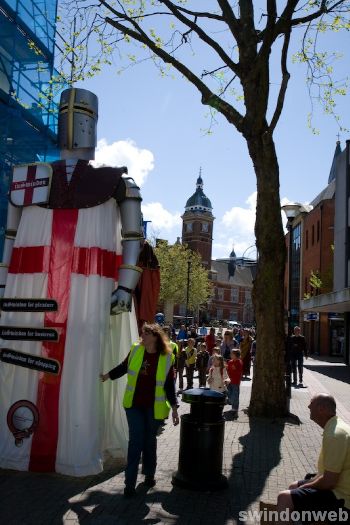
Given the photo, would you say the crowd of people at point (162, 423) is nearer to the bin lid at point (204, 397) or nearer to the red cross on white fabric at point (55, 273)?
the bin lid at point (204, 397)

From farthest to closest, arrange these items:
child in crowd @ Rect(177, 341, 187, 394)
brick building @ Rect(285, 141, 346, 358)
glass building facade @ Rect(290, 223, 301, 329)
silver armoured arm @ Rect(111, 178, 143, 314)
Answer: glass building facade @ Rect(290, 223, 301, 329), brick building @ Rect(285, 141, 346, 358), child in crowd @ Rect(177, 341, 187, 394), silver armoured arm @ Rect(111, 178, 143, 314)

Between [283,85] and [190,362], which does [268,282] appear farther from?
[190,362]

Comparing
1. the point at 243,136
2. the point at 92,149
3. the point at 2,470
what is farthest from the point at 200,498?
the point at 243,136

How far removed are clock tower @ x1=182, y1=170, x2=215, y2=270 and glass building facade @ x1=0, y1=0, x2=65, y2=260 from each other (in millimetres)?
76179

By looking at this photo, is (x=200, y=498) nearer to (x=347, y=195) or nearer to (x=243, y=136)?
(x=243, y=136)

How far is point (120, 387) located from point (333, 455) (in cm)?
328

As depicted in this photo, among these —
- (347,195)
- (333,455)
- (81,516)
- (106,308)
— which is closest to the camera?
(333,455)

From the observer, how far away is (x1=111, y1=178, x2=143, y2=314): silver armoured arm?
592 centimetres

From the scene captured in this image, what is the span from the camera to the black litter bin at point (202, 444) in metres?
5.39

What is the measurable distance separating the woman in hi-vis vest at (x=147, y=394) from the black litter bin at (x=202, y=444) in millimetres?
308

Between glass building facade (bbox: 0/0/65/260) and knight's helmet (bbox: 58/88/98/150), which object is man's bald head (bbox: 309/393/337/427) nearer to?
knight's helmet (bbox: 58/88/98/150)

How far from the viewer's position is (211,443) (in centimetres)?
548

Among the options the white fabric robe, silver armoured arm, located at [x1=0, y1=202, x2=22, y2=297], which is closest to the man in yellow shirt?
the white fabric robe

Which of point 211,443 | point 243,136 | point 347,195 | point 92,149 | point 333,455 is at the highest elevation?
point 347,195
